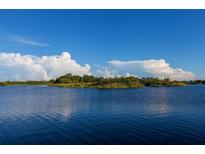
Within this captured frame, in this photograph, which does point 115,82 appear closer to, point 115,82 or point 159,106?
point 115,82

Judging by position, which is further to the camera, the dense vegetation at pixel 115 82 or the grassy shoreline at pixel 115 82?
the grassy shoreline at pixel 115 82

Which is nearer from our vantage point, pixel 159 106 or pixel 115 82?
pixel 159 106

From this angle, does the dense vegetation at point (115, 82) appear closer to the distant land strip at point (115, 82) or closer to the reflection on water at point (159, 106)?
the distant land strip at point (115, 82)

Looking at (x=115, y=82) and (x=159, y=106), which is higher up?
(x=115, y=82)

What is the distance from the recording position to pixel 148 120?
20453 mm

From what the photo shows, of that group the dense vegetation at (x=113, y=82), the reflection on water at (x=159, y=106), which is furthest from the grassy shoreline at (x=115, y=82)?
the reflection on water at (x=159, y=106)

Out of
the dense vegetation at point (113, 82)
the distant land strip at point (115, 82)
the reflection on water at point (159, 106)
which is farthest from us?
the distant land strip at point (115, 82)

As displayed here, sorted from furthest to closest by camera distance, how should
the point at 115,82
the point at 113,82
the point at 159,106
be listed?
the point at 113,82, the point at 115,82, the point at 159,106

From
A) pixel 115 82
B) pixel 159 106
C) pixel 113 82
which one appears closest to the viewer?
pixel 159 106

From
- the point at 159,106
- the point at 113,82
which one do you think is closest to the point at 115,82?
the point at 113,82
